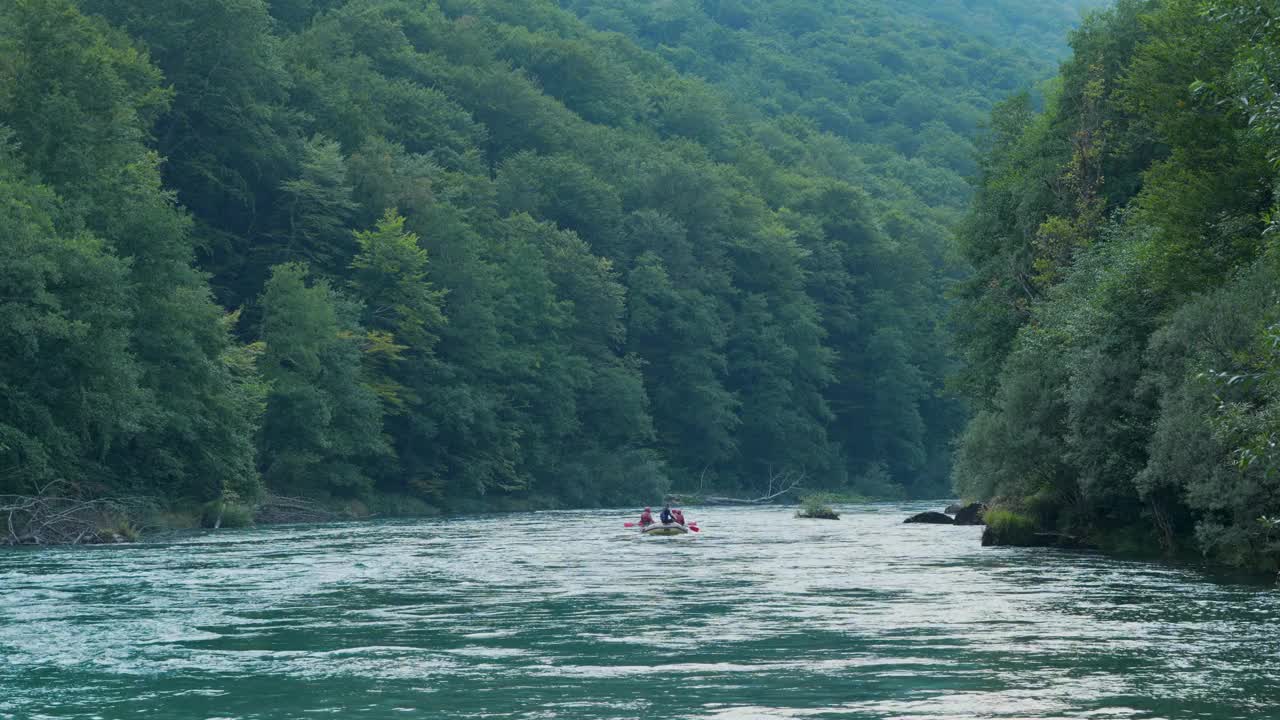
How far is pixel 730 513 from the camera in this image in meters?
81.5

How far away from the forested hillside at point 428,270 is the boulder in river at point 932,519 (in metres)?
20.0

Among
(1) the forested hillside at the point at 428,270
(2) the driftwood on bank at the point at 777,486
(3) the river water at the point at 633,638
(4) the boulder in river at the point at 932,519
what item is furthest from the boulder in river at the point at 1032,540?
(2) the driftwood on bank at the point at 777,486

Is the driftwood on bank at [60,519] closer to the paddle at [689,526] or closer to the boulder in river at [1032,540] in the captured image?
the paddle at [689,526]

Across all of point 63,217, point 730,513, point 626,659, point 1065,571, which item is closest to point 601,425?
point 730,513

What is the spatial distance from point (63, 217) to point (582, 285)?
49.7 m

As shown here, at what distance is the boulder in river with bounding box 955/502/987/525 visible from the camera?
202ft

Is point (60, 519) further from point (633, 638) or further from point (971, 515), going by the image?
point (971, 515)

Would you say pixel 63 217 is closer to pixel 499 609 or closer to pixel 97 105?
pixel 97 105

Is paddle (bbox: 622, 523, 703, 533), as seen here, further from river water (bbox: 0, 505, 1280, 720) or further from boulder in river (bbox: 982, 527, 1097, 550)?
river water (bbox: 0, 505, 1280, 720)

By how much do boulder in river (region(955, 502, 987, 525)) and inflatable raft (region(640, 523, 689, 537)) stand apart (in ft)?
42.9

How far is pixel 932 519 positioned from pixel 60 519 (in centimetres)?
3266

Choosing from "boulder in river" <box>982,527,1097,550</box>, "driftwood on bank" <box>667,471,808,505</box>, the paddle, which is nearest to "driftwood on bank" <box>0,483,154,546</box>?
the paddle

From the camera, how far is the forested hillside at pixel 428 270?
191ft

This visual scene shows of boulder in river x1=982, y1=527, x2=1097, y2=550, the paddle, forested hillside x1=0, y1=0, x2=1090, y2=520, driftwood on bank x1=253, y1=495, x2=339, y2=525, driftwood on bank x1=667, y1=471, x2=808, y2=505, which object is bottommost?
boulder in river x1=982, y1=527, x2=1097, y2=550
